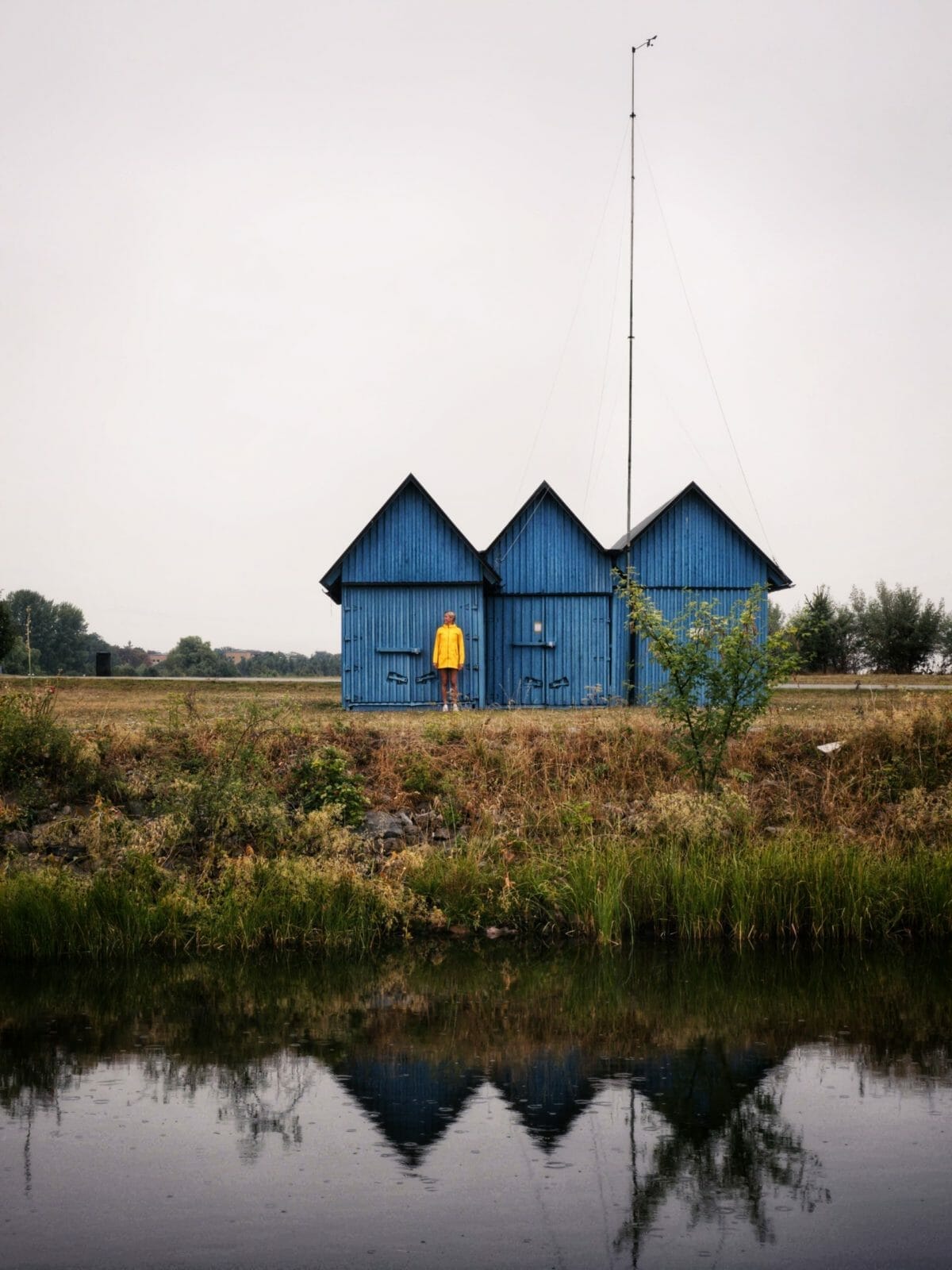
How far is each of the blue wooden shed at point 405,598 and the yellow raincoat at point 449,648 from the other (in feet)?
5.31

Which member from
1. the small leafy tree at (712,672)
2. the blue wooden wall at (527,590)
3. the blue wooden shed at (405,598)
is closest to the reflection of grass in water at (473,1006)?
the small leafy tree at (712,672)

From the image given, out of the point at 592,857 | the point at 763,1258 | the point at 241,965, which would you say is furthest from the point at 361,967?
the point at 763,1258

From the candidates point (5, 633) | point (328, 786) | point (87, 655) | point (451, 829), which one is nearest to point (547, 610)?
point (451, 829)

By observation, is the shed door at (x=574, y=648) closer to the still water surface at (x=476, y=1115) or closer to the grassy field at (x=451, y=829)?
the grassy field at (x=451, y=829)

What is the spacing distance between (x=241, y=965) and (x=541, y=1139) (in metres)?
5.32

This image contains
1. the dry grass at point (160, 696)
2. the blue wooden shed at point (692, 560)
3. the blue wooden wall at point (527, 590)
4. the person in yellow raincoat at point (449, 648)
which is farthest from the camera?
the blue wooden shed at point (692, 560)

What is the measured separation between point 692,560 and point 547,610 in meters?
3.66

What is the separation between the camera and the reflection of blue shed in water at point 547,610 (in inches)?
1155

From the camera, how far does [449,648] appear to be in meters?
26.2

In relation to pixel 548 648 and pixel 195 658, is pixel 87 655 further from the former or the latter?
pixel 548 648

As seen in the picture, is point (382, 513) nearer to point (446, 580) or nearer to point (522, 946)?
point (446, 580)

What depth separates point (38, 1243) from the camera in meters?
6.39

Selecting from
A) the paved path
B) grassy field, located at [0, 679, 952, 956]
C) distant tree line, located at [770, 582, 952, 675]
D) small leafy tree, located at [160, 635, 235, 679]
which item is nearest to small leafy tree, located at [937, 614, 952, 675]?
distant tree line, located at [770, 582, 952, 675]

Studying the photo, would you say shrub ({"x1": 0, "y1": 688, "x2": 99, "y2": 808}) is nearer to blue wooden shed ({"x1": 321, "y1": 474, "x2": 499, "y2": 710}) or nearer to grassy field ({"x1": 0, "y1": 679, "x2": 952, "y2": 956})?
grassy field ({"x1": 0, "y1": 679, "x2": 952, "y2": 956})
